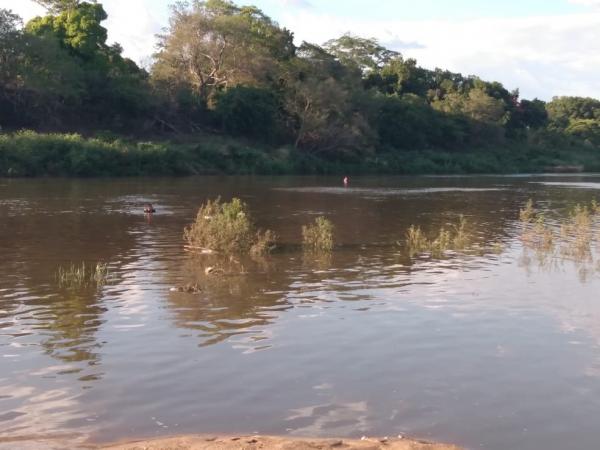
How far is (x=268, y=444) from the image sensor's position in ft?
19.9

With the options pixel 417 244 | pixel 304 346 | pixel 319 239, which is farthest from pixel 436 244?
pixel 304 346

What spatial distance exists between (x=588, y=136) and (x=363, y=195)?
3572 inches

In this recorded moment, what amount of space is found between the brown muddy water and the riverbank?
111 feet

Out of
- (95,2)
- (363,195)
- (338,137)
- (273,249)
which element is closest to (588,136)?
(338,137)

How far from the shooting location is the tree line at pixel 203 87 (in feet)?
203

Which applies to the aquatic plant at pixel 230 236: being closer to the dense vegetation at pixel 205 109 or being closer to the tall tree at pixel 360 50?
the dense vegetation at pixel 205 109

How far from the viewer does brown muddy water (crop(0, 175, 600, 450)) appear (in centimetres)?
702

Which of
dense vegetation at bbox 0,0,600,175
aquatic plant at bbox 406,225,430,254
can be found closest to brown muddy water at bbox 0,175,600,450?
aquatic plant at bbox 406,225,430,254

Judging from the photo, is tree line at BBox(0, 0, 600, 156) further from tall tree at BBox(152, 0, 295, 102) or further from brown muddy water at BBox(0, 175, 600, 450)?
brown muddy water at BBox(0, 175, 600, 450)

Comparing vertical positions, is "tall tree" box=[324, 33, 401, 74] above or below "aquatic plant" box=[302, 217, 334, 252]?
above

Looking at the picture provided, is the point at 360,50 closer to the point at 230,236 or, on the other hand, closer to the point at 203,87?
the point at 203,87

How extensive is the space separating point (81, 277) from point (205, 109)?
61630mm

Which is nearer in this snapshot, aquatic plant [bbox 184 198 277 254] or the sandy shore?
the sandy shore

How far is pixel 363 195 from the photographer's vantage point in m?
40.5
